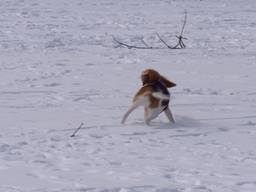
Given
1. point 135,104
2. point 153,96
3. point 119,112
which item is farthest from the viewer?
point 119,112

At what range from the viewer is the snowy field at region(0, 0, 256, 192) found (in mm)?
5879

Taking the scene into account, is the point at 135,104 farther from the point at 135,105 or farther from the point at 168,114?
the point at 168,114

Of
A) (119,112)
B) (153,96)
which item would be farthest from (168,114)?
(119,112)

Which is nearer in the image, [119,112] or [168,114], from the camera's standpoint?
[168,114]

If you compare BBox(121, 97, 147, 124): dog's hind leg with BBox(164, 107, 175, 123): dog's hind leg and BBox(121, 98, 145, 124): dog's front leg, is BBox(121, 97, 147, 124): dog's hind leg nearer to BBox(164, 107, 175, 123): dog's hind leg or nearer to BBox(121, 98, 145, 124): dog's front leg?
BBox(121, 98, 145, 124): dog's front leg

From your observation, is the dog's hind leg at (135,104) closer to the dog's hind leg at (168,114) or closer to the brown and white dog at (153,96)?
the brown and white dog at (153,96)

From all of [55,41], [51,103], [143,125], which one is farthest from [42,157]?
[55,41]

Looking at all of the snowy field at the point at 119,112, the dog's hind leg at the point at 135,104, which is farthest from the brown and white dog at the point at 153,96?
the snowy field at the point at 119,112

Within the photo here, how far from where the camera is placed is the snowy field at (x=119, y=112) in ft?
19.3

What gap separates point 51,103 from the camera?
9469mm

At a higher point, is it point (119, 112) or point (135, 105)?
point (135, 105)

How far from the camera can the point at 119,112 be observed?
8.91 meters

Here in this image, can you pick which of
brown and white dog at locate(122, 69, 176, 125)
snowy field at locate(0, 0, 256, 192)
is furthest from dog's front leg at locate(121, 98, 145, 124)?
snowy field at locate(0, 0, 256, 192)

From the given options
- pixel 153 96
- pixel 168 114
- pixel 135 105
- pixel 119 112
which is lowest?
pixel 119 112
